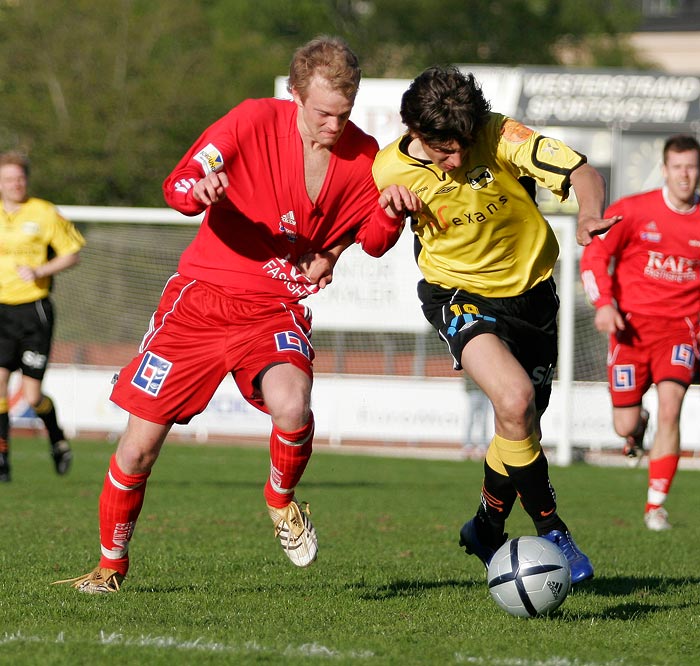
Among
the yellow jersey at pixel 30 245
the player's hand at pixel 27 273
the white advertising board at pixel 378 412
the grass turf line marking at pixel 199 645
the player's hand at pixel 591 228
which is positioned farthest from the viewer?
the white advertising board at pixel 378 412

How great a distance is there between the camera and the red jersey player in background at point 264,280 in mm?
5473

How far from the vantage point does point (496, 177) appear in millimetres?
5684

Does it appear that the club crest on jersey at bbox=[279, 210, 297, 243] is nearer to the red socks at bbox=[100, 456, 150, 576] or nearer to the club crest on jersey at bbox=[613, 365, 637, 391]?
the red socks at bbox=[100, 456, 150, 576]

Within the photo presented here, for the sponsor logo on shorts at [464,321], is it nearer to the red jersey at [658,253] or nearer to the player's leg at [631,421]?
the red jersey at [658,253]

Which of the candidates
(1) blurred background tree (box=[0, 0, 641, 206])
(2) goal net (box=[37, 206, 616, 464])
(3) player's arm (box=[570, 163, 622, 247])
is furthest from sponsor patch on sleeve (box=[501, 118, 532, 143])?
(1) blurred background tree (box=[0, 0, 641, 206])

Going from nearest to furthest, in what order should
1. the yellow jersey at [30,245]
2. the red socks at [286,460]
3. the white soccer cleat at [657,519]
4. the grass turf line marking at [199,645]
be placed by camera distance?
the grass turf line marking at [199,645] → the red socks at [286,460] → the white soccer cleat at [657,519] → the yellow jersey at [30,245]

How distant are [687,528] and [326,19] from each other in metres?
36.1

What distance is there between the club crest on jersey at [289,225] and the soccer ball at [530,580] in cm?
166

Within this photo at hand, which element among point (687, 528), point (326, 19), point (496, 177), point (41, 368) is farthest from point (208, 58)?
point (496, 177)

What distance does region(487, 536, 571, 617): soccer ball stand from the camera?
5172mm

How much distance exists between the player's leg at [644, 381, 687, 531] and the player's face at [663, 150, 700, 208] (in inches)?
50.9

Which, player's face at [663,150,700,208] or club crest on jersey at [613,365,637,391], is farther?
club crest on jersey at [613,365,637,391]

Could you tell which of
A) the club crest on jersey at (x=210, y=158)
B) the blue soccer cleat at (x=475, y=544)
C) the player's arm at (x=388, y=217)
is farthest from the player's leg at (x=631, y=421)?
the club crest on jersey at (x=210, y=158)

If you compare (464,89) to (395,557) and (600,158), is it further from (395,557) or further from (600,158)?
(600,158)
